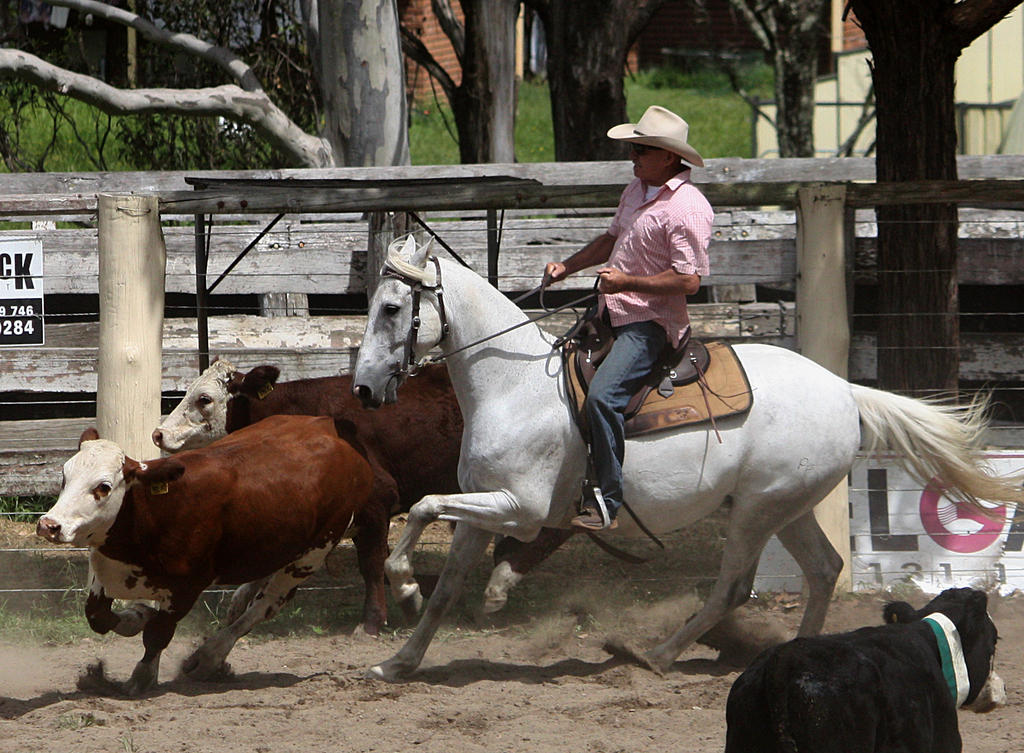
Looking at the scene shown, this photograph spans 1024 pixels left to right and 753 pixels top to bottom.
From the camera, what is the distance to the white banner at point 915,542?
23.7ft

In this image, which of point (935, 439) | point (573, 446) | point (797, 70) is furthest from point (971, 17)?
point (797, 70)

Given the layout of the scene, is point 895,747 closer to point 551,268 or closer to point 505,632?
point 551,268

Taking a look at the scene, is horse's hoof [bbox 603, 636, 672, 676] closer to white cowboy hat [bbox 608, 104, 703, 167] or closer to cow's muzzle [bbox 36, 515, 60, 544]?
white cowboy hat [bbox 608, 104, 703, 167]

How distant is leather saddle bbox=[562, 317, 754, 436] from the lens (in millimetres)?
5754

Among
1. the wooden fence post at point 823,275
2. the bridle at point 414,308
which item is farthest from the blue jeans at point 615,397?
the wooden fence post at point 823,275

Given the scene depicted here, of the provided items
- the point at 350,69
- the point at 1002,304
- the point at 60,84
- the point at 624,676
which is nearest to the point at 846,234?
the point at 1002,304

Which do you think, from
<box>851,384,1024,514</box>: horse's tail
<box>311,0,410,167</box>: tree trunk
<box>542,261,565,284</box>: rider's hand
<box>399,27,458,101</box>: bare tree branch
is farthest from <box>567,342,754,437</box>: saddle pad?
<box>399,27,458,101</box>: bare tree branch

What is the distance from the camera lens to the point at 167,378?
8516mm

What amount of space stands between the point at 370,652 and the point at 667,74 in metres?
30.1

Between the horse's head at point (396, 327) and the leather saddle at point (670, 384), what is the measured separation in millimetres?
721

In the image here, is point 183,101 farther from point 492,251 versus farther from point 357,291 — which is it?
point 492,251

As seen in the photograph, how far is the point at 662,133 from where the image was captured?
5.64 meters

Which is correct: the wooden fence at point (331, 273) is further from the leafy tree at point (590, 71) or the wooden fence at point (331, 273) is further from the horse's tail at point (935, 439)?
the leafy tree at point (590, 71)

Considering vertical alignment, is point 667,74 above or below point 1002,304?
above
